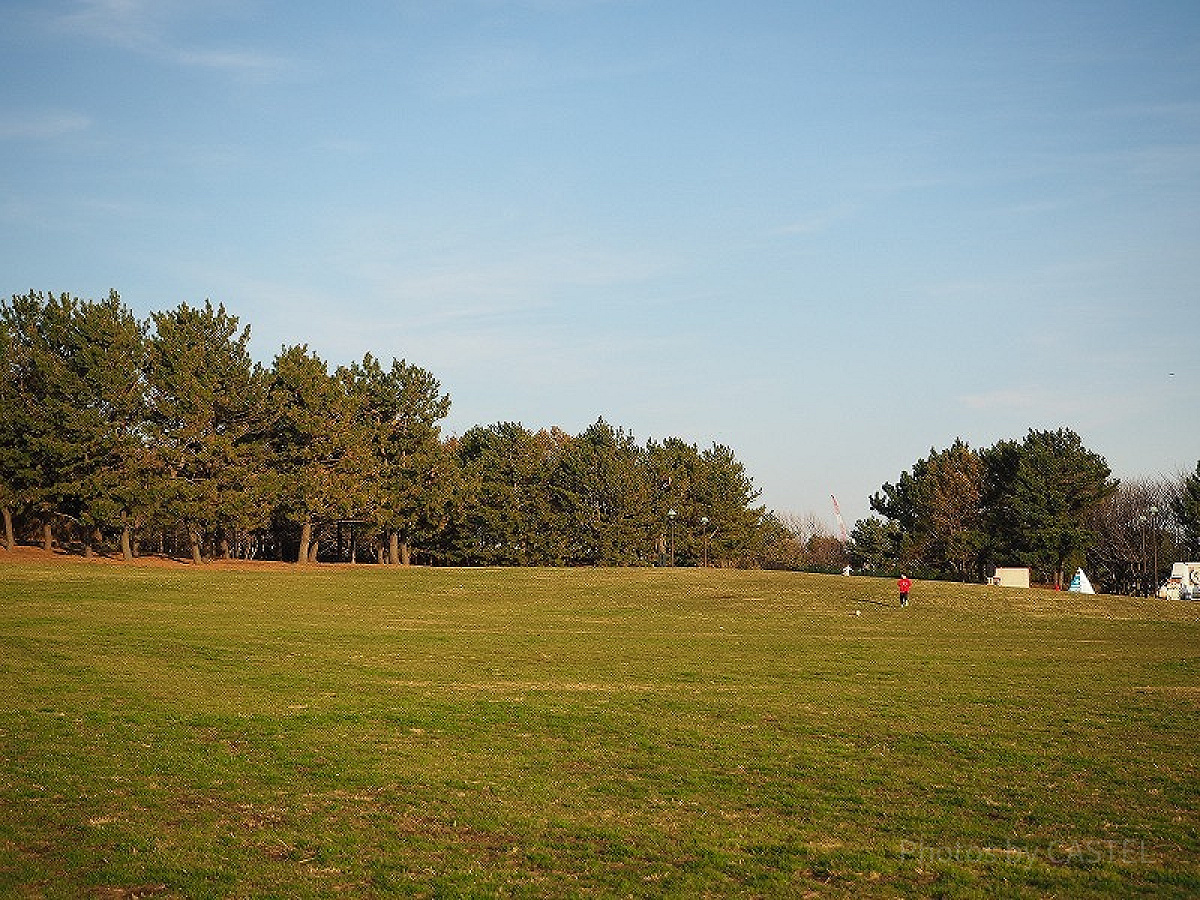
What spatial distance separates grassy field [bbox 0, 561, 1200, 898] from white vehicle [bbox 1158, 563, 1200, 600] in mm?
45967

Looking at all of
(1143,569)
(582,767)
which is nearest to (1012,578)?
(1143,569)

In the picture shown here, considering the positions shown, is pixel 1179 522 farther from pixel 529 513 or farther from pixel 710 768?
pixel 710 768

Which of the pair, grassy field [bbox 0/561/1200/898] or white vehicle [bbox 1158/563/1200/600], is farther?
white vehicle [bbox 1158/563/1200/600]

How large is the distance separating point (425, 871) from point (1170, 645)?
37.4 meters

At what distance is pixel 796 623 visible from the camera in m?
46.1

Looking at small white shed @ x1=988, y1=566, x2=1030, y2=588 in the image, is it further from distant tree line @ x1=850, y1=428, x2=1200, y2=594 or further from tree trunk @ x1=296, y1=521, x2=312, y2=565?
tree trunk @ x1=296, y1=521, x2=312, y2=565

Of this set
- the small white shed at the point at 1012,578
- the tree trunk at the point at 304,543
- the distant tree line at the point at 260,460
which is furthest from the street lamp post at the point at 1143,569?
the tree trunk at the point at 304,543

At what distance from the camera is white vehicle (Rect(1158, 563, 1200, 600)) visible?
75.4m

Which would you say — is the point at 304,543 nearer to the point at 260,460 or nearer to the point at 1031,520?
the point at 260,460

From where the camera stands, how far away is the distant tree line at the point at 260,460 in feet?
229

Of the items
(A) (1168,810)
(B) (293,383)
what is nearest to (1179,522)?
(B) (293,383)

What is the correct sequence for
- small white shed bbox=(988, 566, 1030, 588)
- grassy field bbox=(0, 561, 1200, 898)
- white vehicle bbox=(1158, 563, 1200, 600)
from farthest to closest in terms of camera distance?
small white shed bbox=(988, 566, 1030, 588) < white vehicle bbox=(1158, 563, 1200, 600) < grassy field bbox=(0, 561, 1200, 898)

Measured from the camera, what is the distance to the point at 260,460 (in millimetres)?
77562

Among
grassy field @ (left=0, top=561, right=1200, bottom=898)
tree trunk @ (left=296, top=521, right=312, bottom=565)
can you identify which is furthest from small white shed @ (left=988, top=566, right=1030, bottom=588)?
tree trunk @ (left=296, top=521, right=312, bottom=565)
